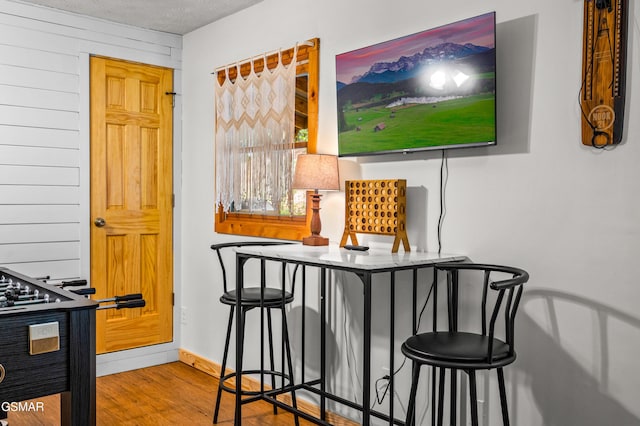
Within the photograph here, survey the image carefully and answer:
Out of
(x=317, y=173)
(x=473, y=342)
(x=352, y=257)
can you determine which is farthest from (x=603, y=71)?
(x=317, y=173)

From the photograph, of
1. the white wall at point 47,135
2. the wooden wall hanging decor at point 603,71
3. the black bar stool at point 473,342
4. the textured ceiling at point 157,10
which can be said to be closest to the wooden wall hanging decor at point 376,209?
the black bar stool at point 473,342

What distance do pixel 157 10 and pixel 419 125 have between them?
87.6 inches

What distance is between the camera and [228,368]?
4.05m

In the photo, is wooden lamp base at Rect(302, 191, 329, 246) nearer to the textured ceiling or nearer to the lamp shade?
the lamp shade

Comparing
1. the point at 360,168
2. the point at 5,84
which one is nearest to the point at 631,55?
the point at 360,168

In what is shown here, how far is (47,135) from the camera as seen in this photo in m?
3.89

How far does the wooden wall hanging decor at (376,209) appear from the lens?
8.94 feet

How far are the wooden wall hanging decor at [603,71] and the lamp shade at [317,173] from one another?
1261 millimetres

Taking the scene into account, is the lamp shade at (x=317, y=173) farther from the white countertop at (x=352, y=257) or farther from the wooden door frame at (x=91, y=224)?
the wooden door frame at (x=91, y=224)

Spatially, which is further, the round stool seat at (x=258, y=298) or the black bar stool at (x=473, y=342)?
the round stool seat at (x=258, y=298)

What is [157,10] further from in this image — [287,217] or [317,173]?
[317,173]

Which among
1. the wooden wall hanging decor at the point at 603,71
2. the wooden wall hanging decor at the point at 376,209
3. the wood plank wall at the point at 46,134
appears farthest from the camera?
the wood plank wall at the point at 46,134

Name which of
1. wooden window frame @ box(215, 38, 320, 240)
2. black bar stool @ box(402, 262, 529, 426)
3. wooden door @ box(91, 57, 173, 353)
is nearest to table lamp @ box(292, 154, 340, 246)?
wooden window frame @ box(215, 38, 320, 240)

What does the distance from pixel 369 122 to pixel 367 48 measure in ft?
1.21
